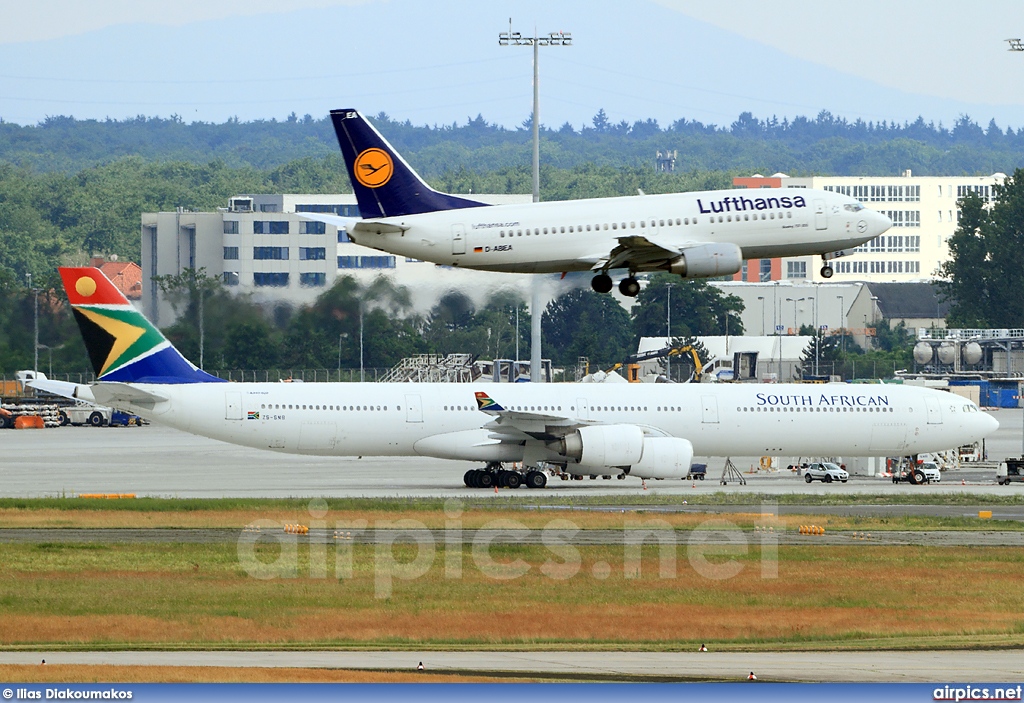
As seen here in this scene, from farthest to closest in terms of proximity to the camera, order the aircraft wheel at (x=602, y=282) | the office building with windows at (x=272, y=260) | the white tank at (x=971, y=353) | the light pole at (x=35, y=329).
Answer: the white tank at (x=971, y=353)
the light pole at (x=35, y=329)
the office building with windows at (x=272, y=260)
the aircraft wheel at (x=602, y=282)

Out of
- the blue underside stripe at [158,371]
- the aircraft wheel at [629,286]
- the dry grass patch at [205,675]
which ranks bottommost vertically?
the dry grass patch at [205,675]

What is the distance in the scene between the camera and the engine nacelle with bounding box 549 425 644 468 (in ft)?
216

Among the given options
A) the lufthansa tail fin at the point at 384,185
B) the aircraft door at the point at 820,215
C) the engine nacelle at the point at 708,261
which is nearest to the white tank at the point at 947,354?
the aircraft door at the point at 820,215

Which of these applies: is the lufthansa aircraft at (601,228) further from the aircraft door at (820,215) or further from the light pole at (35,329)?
the light pole at (35,329)

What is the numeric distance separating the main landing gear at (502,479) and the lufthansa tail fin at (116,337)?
13216 mm

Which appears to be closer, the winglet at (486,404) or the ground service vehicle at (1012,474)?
the winglet at (486,404)

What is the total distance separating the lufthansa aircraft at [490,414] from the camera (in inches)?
2574

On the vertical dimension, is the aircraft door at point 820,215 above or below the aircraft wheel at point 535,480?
above

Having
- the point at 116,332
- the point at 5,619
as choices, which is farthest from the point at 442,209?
the point at 116,332

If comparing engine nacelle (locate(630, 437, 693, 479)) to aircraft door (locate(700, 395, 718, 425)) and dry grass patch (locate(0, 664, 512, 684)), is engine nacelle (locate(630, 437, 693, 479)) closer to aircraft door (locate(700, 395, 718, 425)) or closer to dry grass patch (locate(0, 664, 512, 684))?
aircraft door (locate(700, 395, 718, 425))

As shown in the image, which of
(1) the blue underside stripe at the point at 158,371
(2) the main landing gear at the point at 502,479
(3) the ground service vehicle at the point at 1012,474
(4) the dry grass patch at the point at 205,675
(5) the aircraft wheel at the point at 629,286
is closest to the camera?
(4) the dry grass patch at the point at 205,675

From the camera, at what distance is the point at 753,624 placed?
3262cm

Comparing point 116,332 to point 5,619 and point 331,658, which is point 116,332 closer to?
point 5,619

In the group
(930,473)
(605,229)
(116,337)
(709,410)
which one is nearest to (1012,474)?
(930,473)
